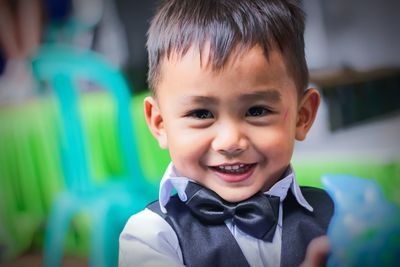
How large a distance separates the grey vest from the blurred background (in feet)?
0.32

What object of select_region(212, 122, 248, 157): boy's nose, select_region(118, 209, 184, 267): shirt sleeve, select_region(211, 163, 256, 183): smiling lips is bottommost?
select_region(118, 209, 184, 267): shirt sleeve

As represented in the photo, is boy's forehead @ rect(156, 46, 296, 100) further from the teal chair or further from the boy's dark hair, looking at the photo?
the teal chair

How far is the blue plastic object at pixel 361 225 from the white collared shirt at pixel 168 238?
0.30 ft

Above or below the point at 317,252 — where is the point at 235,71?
above

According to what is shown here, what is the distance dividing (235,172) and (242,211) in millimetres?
96

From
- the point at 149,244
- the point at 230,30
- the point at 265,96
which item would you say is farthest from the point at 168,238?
the point at 230,30

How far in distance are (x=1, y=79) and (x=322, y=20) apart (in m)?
0.88

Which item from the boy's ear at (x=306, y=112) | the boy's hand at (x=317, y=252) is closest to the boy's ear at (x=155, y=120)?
the boy's ear at (x=306, y=112)

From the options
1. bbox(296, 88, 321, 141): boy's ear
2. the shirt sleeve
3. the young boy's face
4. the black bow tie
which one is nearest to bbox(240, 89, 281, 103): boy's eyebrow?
the young boy's face

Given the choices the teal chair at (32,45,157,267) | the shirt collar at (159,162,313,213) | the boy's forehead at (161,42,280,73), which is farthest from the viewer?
the teal chair at (32,45,157,267)

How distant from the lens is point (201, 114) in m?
1.32

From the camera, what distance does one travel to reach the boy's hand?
1347 mm

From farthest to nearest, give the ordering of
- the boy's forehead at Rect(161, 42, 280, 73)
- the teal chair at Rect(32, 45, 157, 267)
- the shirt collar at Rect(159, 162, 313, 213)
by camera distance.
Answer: the teal chair at Rect(32, 45, 157, 267) < the shirt collar at Rect(159, 162, 313, 213) < the boy's forehead at Rect(161, 42, 280, 73)

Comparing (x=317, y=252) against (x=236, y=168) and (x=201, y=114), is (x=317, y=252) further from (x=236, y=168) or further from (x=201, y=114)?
(x=201, y=114)
